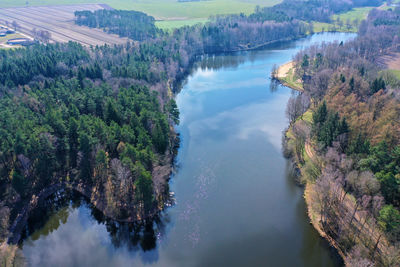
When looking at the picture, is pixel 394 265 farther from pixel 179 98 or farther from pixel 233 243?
pixel 179 98

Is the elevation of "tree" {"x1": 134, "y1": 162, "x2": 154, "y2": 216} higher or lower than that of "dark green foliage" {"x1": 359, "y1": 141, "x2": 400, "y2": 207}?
lower

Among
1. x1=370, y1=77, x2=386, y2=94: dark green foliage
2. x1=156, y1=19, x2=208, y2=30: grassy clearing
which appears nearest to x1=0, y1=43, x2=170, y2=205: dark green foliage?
x1=370, y1=77, x2=386, y2=94: dark green foliage

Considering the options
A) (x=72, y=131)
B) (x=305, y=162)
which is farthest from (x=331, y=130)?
(x=72, y=131)

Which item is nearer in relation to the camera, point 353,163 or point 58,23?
point 353,163

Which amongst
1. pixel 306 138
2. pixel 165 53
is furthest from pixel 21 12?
pixel 306 138

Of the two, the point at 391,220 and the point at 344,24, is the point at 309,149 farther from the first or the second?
the point at 344,24

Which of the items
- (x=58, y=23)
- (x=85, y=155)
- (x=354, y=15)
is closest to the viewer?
(x=85, y=155)

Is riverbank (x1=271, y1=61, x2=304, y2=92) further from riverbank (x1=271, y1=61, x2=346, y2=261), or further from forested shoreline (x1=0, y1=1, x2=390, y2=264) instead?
forested shoreline (x1=0, y1=1, x2=390, y2=264)
